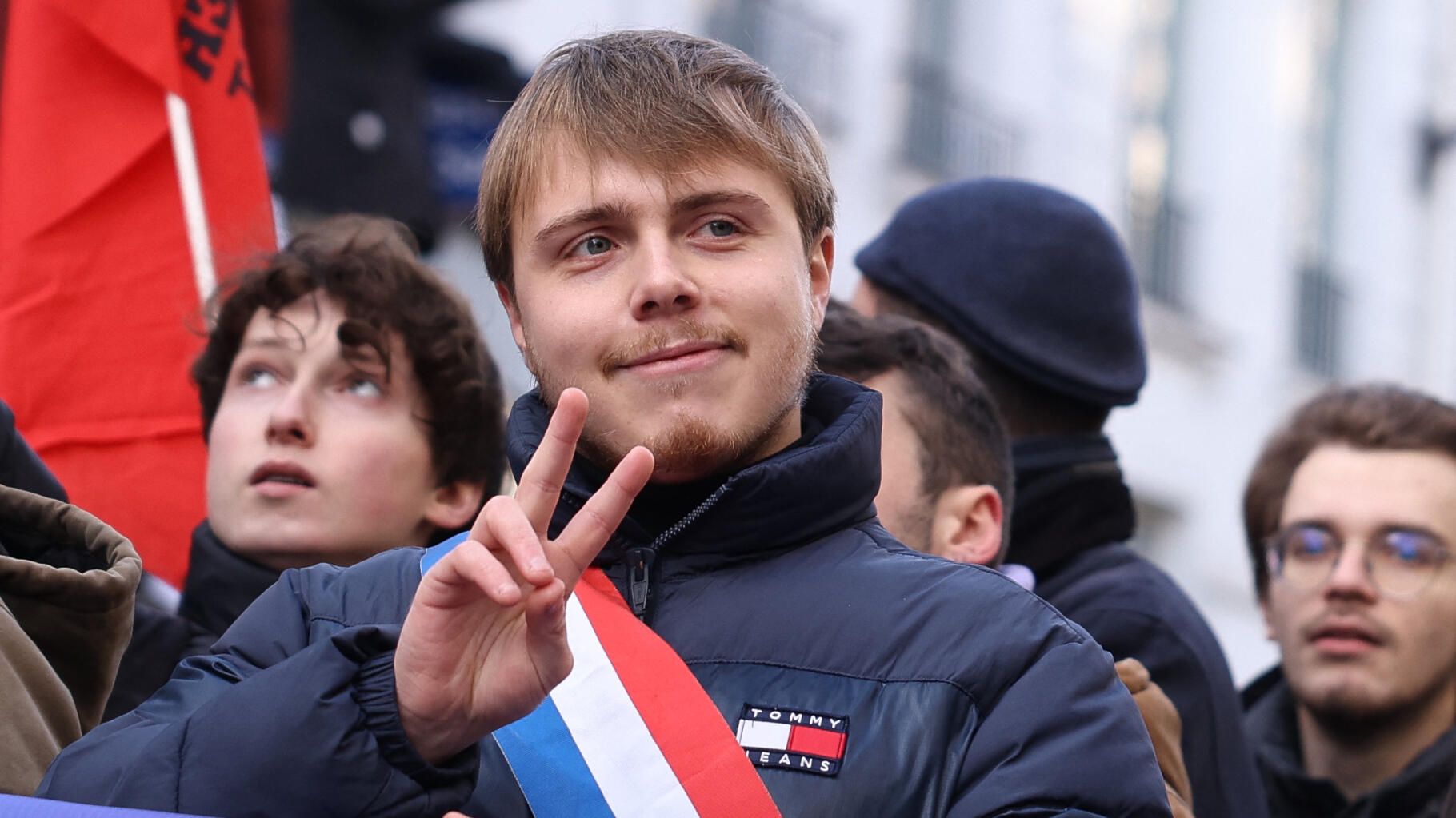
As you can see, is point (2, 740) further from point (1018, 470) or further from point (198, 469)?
point (1018, 470)

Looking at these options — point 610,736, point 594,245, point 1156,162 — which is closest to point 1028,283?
point 594,245

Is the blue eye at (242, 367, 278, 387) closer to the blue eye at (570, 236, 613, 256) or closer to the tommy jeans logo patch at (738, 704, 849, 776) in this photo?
the blue eye at (570, 236, 613, 256)

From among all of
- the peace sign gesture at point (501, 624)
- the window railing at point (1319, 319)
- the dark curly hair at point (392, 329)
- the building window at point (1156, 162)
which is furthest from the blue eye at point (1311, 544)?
the window railing at point (1319, 319)

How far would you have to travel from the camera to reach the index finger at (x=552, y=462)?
6.40 ft

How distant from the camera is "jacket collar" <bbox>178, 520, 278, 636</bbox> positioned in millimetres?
3088

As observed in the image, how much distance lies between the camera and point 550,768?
2188 mm

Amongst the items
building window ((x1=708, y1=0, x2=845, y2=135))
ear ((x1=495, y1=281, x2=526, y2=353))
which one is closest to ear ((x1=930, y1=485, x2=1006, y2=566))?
ear ((x1=495, y1=281, x2=526, y2=353))

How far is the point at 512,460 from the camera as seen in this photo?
2.35 metres

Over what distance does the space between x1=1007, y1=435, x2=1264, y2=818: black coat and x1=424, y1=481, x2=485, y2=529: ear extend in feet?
2.99

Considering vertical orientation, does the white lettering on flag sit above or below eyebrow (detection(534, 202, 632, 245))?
below

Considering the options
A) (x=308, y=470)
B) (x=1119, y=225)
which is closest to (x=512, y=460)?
(x=308, y=470)

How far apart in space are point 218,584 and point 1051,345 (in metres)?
1.53

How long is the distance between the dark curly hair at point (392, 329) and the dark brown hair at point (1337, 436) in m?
1.61

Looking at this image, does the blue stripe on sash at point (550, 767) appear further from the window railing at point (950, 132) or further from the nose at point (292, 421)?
the window railing at point (950, 132)
